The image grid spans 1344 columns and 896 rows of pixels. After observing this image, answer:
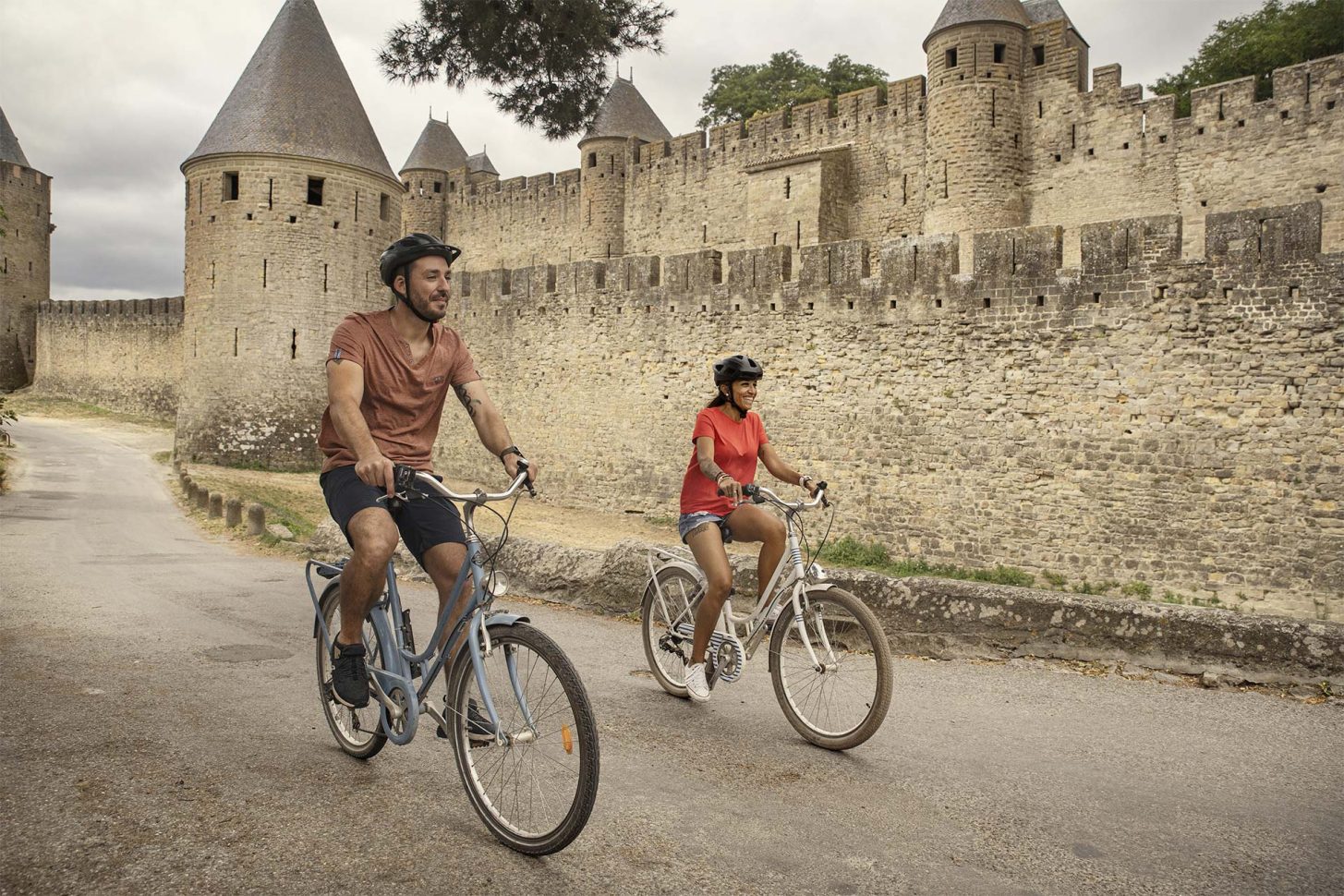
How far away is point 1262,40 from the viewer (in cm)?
2852

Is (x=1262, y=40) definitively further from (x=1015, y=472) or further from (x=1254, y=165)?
(x=1015, y=472)

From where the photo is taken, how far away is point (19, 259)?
141 feet

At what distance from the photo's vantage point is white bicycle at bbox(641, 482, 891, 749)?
3986mm

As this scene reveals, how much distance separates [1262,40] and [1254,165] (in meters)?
8.86

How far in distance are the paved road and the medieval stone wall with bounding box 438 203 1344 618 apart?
288 inches

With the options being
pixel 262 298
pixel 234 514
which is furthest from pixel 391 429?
pixel 262 298

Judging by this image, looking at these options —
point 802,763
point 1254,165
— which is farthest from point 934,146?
point 802,763

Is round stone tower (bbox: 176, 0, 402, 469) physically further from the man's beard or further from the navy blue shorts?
the navy blue shorts

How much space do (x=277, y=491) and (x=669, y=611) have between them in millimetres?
15419

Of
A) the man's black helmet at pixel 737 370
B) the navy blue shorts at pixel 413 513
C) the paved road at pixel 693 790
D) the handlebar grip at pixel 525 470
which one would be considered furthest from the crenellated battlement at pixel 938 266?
the navy blue shorts at pixel 413 513

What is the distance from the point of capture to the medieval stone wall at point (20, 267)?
4222 cm

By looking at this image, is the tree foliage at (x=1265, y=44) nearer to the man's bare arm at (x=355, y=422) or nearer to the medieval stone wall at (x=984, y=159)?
the medieval stone wall at (x=984, y=159)

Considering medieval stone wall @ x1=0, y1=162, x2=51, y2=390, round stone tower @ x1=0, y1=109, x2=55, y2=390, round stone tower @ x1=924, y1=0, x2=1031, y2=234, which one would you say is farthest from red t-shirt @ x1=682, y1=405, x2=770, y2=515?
medieval stone wall @ x1=0, y1=162, x2=51, y2=390

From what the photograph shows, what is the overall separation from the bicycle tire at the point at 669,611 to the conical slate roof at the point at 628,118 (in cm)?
3249
